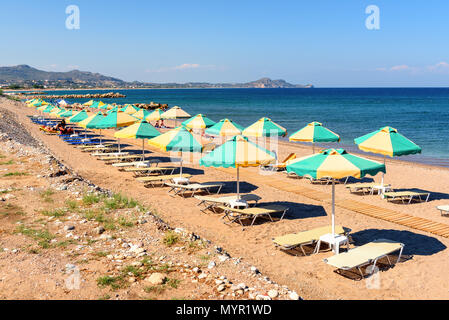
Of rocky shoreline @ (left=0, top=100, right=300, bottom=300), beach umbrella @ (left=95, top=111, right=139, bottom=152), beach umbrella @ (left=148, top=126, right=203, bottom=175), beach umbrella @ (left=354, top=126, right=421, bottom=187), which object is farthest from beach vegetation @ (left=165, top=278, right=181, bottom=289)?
beach umbrella @ (left=95, top=111, right=139, bottom=152)

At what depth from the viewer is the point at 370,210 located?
10.4 metres

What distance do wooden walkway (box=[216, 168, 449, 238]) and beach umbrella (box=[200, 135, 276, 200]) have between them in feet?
10.6

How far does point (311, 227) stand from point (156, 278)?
184 inches

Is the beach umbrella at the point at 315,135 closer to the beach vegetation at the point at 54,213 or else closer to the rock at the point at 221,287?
the beach vegetation at the point at 54,213

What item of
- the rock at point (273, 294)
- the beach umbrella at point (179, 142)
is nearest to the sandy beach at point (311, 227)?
the rock at point (273, 294)

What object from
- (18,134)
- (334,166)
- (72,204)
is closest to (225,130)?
(72,204)

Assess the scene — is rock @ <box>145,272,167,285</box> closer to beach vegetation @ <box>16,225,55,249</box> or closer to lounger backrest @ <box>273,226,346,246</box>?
beach vegetation @ <box>16,225,55,249</box>

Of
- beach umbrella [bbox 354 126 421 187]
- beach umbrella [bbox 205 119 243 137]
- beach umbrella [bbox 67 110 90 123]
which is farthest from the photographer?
beach umbrella [bbox 67 110 90 123]

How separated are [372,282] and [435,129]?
3744 cm

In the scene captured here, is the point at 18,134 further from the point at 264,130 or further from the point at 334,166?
the point at 334,166

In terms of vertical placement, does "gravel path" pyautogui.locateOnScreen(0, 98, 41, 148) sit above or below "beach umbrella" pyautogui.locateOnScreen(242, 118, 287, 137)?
below

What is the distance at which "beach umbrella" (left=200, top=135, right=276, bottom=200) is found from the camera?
880cm
